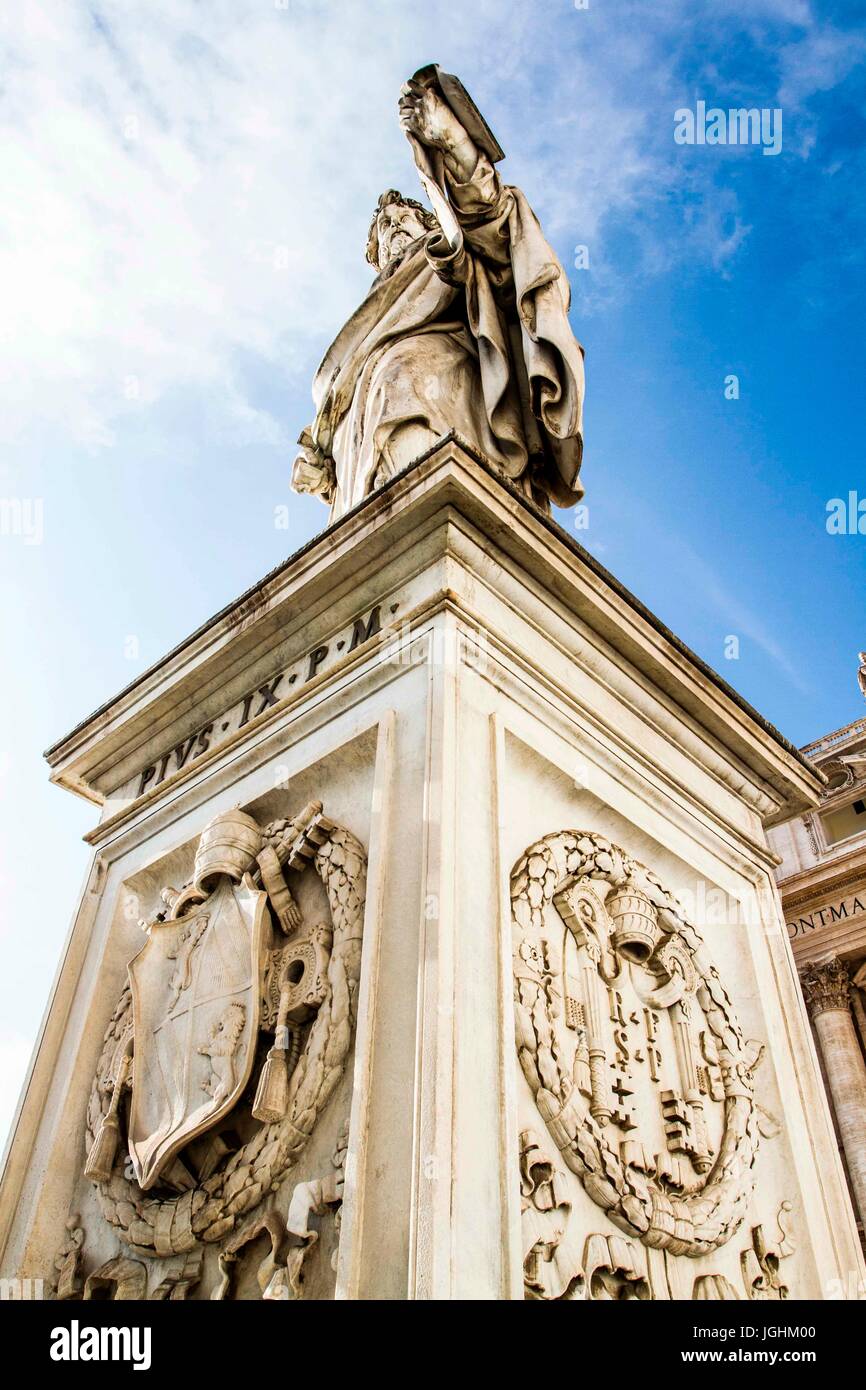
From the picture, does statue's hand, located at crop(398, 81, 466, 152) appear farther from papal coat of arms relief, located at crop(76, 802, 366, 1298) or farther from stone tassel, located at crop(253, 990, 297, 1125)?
Answer: stone tassel, located at crop(253, 990, 297, 1125)

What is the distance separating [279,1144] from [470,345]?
192 inches

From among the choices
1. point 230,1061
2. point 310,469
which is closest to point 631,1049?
point 230,1061

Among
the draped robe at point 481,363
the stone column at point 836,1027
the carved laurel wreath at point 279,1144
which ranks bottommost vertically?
the carved laurel wreath at point 279,1144

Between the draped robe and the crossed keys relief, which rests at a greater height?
the draped robe

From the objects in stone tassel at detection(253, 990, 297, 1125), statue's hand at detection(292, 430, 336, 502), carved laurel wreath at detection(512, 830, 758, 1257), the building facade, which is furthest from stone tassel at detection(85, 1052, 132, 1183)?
the building facade

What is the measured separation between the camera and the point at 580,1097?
4008 mm

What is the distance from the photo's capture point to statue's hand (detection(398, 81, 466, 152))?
6477 mm

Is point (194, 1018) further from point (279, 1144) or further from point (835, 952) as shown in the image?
point (835, 952)

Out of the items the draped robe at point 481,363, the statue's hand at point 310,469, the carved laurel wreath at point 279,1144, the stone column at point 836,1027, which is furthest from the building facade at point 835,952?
the carved laurel wreath at point 279,1144

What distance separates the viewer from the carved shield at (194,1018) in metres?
3.94

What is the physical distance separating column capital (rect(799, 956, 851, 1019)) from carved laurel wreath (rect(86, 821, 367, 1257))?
16572 millimetres

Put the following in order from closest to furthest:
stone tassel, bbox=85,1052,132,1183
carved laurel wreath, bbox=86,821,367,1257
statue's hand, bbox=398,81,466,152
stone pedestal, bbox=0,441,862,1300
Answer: stone pedestal, bbox=0,441,862,1300 < carved laurel wreath, bbox=86,821,367,1257 < stone tassel, bbox=85,1052,132,1183 < statue's hand, bbox=398,81,466,152

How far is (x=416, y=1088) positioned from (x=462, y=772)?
1.24 meters

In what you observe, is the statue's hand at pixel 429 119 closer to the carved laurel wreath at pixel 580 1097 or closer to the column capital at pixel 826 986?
the carved laurel wreath at pixel 580 1097
